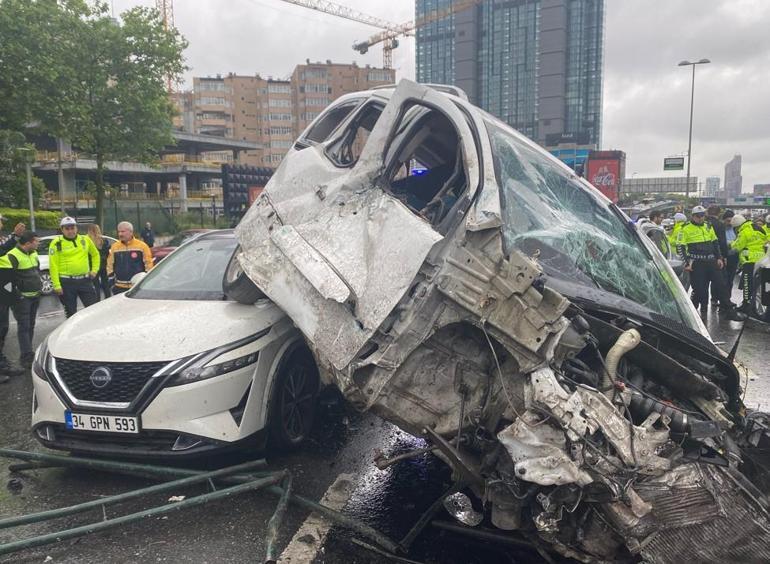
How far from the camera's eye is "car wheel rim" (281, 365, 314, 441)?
419cm

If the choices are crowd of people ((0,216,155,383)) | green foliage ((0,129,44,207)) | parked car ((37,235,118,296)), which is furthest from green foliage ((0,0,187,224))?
crowd of people ((0,216,155,383))

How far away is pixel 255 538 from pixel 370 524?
646mm

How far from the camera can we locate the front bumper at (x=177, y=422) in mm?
3508

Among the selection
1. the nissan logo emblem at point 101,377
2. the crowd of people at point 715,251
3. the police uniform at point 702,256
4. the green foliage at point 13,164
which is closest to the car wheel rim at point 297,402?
the nissan logo emblem at point 101,377

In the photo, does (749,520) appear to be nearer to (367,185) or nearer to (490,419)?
(490,419)

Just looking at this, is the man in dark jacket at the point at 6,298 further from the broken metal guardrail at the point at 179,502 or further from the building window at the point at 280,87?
the building window at the point at 280,87

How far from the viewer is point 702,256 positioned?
30.7 feet

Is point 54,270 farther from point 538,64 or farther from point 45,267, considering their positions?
point 538,64

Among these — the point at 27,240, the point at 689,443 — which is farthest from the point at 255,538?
the point at 27,240

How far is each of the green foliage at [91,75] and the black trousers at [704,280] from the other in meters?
20.3

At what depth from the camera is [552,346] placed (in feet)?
8.81

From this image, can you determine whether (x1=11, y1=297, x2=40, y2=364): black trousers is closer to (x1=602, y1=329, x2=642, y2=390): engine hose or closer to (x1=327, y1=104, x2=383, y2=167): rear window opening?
(x1=327, y1=104, x2=383, y2=167): rear window opening

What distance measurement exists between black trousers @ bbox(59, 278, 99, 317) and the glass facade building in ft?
152

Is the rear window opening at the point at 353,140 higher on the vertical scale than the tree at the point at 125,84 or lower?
lower
